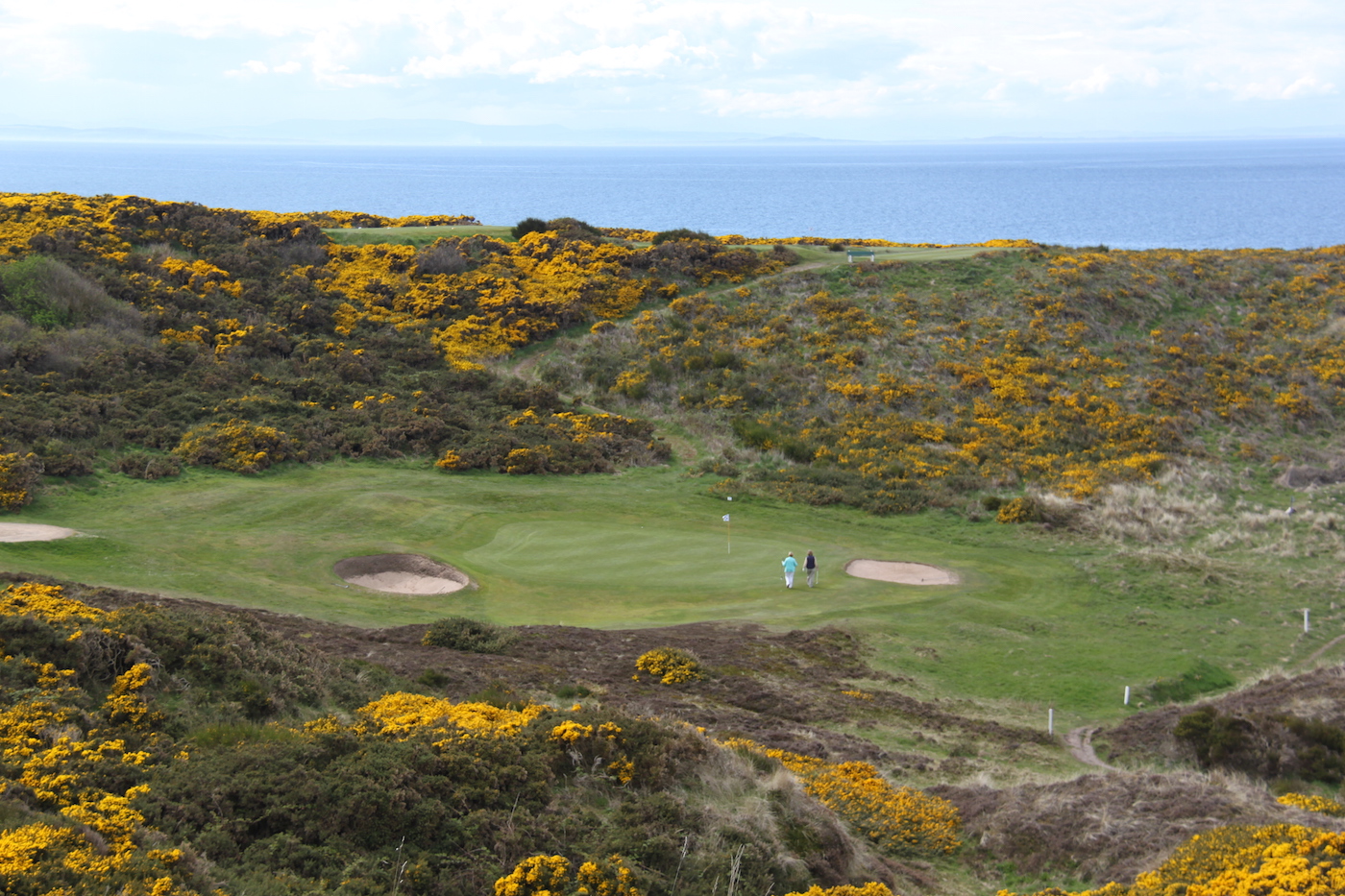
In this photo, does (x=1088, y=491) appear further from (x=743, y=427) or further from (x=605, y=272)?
(x=605, y=272)

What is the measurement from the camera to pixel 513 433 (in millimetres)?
37125

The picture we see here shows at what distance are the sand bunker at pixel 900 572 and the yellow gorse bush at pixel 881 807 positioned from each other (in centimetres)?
1147

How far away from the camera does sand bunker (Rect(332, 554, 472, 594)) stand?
23.8 meters

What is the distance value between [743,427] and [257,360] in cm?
2077

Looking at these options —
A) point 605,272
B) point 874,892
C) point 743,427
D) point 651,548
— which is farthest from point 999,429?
point 874,892

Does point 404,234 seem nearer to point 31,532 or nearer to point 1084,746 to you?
point 31,532

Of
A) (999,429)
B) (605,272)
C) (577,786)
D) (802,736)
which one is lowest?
(802,736)

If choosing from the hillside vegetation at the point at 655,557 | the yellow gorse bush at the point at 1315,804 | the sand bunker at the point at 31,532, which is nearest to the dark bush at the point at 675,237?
the hillside vegetation at the point at 655,557

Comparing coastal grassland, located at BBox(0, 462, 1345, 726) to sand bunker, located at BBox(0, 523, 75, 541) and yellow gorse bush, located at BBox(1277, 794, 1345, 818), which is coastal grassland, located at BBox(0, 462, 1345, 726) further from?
yellow gorse bush, located at BBox(1277, 794, 1345, 818)

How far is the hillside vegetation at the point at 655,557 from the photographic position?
454 inches

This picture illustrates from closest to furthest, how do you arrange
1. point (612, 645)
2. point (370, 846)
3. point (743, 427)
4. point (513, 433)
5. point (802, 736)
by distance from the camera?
point (370, 846) → point (802, 736) → point (612, 645) → point (513, 433) → point (743, 427)

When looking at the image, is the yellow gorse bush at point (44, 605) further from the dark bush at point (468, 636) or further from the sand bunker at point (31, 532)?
the dark bush at point (468, 636)

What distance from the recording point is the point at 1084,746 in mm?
18750

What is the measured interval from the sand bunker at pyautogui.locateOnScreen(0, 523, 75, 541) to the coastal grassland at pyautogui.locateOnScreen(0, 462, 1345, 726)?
20.7 inches
